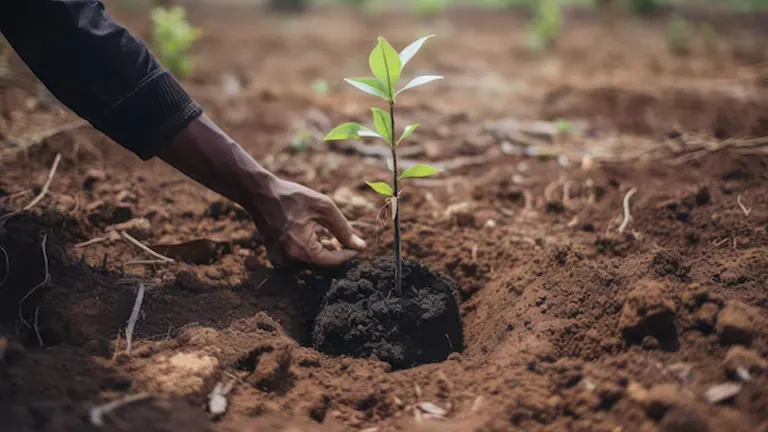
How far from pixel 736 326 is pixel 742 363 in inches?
4.5

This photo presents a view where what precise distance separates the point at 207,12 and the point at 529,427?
7.59 metres

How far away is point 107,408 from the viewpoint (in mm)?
1602

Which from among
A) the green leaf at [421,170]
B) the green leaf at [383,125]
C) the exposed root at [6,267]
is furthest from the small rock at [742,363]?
the exposed root at [6,267]

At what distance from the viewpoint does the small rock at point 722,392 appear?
1547 millimetres

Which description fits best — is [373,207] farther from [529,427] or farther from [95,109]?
[529,427]

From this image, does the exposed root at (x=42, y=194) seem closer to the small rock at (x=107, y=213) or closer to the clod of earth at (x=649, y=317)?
the small rock at (x=107, y=213)

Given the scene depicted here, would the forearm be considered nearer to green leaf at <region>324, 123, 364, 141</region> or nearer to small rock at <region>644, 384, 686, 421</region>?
green leaf at <region>324, 123, 364, 141</region>

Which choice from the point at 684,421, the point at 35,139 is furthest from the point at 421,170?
the point at 35,139

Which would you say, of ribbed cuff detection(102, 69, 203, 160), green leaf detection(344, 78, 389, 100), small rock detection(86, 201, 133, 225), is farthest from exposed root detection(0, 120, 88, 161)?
green leaf detection(344, 78, 389, 100)

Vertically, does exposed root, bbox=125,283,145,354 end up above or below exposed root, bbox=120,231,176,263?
below

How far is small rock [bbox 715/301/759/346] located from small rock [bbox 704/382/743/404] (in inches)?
5.9

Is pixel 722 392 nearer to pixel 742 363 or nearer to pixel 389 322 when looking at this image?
pixel 742 363

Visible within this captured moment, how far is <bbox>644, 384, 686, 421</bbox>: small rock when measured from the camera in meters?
1.51

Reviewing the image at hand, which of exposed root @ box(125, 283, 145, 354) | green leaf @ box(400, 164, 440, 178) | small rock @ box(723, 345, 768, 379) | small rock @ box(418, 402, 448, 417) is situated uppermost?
green leaf @ box(400, 164, 440, 178)
